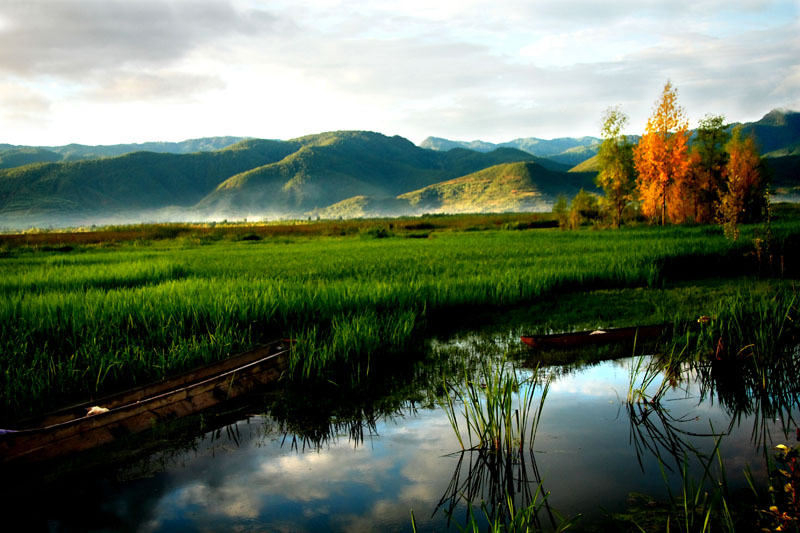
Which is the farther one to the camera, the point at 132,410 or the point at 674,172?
the point at 674,172

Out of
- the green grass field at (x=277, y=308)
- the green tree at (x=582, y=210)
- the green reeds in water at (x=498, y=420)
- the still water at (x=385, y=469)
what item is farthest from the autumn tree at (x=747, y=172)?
the green reeds in water at (x=498, y=420)

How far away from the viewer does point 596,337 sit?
830 centimetres

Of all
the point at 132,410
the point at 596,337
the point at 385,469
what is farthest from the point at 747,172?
the point at 132,410

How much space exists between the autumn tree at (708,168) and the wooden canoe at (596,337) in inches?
1576

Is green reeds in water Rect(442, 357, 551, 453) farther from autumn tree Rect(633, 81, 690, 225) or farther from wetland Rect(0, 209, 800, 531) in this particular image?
autumn tree Rect(633, 81, 690, 225)

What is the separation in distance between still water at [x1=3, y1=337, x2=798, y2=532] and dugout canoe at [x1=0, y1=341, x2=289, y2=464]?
1.01 feet

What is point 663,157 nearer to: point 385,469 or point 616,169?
point 616,169

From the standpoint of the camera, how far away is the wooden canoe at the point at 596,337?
8.10 m

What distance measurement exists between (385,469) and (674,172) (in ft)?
141

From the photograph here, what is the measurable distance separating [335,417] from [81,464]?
98.2 inches

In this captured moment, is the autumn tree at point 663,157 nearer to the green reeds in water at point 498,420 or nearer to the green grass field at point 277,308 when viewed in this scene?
the green grass field at point 277,308

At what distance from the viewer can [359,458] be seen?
4891mm

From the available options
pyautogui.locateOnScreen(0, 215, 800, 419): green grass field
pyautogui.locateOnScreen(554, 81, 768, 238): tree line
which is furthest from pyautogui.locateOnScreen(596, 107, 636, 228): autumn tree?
pyautogui.locateOnScreen(0, 215, 800, 419): green grass field

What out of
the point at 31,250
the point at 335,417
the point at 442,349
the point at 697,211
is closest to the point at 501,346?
the point at 442,349
